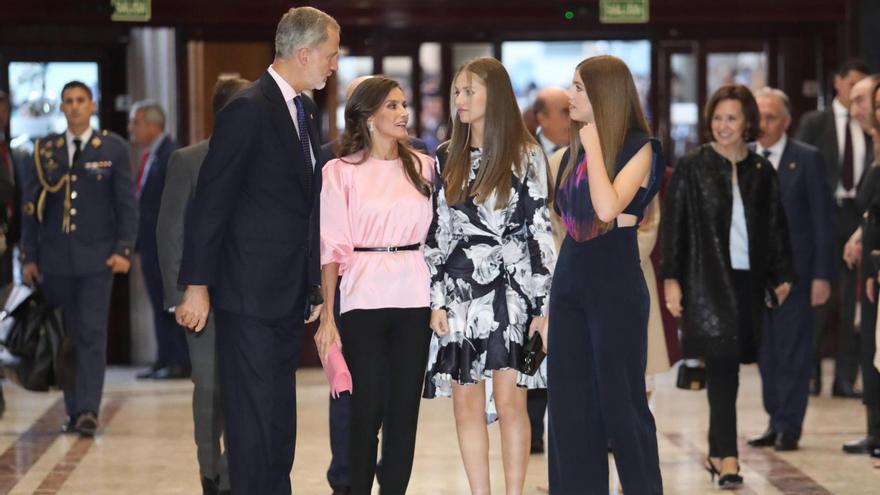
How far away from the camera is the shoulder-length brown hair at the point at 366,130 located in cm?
528

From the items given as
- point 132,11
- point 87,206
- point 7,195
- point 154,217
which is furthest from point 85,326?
point 132,11

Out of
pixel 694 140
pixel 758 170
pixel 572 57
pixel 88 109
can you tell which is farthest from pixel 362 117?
pixel 572 57

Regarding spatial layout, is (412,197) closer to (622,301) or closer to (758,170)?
(622,301)

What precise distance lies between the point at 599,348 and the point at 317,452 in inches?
110

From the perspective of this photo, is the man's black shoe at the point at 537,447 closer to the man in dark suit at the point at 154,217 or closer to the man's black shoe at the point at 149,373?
the man in dark suit at the point at 154,217

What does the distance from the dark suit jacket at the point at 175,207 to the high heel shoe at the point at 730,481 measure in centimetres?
227

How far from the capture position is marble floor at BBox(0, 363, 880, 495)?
6484mm

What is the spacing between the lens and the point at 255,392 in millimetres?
4770

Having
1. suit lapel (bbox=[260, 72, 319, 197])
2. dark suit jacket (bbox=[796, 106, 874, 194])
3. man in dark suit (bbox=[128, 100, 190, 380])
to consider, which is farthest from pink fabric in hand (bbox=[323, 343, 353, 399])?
man in dark suit (bbox=[128, 100, 190, 380])

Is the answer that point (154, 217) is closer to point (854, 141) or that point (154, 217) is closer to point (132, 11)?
point (132, 11)

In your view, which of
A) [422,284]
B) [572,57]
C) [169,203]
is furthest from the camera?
[572,57]

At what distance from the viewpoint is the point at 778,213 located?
6348 millimetres

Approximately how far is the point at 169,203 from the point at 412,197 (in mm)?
1164

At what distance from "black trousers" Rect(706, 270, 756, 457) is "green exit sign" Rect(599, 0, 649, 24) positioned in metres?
4.44
